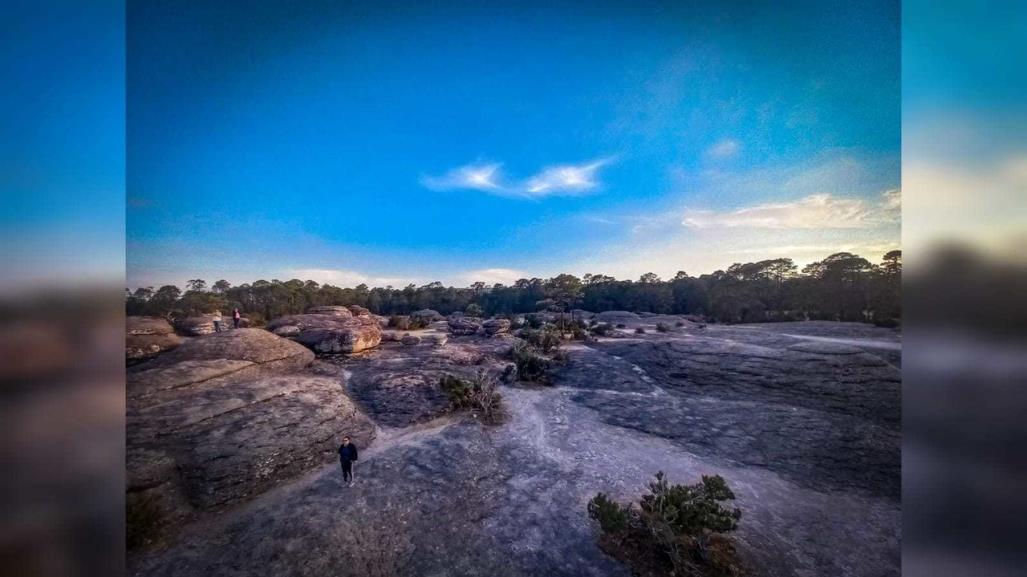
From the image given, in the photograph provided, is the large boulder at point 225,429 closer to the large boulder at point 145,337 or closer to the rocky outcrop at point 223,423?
the rocky outcrop at point 223,423

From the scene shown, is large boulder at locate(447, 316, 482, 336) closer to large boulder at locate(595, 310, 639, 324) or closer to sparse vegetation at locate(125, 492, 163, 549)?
large boulder at locate(595, 310, 639, 324)

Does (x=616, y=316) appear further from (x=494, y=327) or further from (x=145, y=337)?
(x=145, y=337)

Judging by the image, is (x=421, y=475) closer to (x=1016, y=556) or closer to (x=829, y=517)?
(x=1016, y=556)

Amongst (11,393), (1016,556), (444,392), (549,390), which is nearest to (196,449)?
(11,393)

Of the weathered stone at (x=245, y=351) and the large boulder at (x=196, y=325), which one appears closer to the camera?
the weathered stone at (x=245, y=351)

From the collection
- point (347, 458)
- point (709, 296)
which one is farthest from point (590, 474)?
point (709, 296)

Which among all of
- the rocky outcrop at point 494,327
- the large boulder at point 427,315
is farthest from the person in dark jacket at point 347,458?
the rocky outcrop at point 494,327
